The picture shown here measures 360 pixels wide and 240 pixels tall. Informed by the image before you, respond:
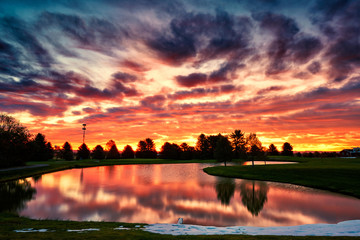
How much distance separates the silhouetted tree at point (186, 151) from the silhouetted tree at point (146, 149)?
2212cm

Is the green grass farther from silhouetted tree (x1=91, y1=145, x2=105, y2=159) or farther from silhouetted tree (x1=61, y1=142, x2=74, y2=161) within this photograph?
silhouetted tree (x1=91, y1=145, x2=105, y2=159)

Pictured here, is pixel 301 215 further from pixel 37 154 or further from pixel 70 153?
pixel 70 153

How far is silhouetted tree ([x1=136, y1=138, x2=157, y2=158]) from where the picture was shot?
476 ft

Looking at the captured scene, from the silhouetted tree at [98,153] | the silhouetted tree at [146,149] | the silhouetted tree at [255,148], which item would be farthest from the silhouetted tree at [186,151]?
the silhouetted tree at [255,148]

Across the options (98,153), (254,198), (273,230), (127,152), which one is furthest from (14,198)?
(127,152)

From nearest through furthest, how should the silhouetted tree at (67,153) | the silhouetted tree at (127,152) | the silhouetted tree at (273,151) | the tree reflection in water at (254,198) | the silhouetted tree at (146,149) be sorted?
the tree reflection in water at (254,198) < the silhouetted tree at (67,153) < the silhouetted tree at (127,152) < the silhouetted tree at (146,149) < the silhouetted tree at (273,151)

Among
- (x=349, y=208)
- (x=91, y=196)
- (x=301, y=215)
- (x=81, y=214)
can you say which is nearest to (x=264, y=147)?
(x=349, y=208)

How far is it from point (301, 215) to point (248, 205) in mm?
5277

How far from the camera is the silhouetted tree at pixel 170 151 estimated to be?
440 feet

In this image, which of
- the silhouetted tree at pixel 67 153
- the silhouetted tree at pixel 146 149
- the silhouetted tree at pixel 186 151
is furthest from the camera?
the silhouetted tree at pixel 146 149

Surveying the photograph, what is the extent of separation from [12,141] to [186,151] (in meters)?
93.7

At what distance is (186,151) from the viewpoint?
5281 inches

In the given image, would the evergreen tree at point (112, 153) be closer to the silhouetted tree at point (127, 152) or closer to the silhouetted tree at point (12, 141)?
the silhouetted tree at point (127, 152)

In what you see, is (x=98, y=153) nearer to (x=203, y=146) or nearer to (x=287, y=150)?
(x=203, y=146)
